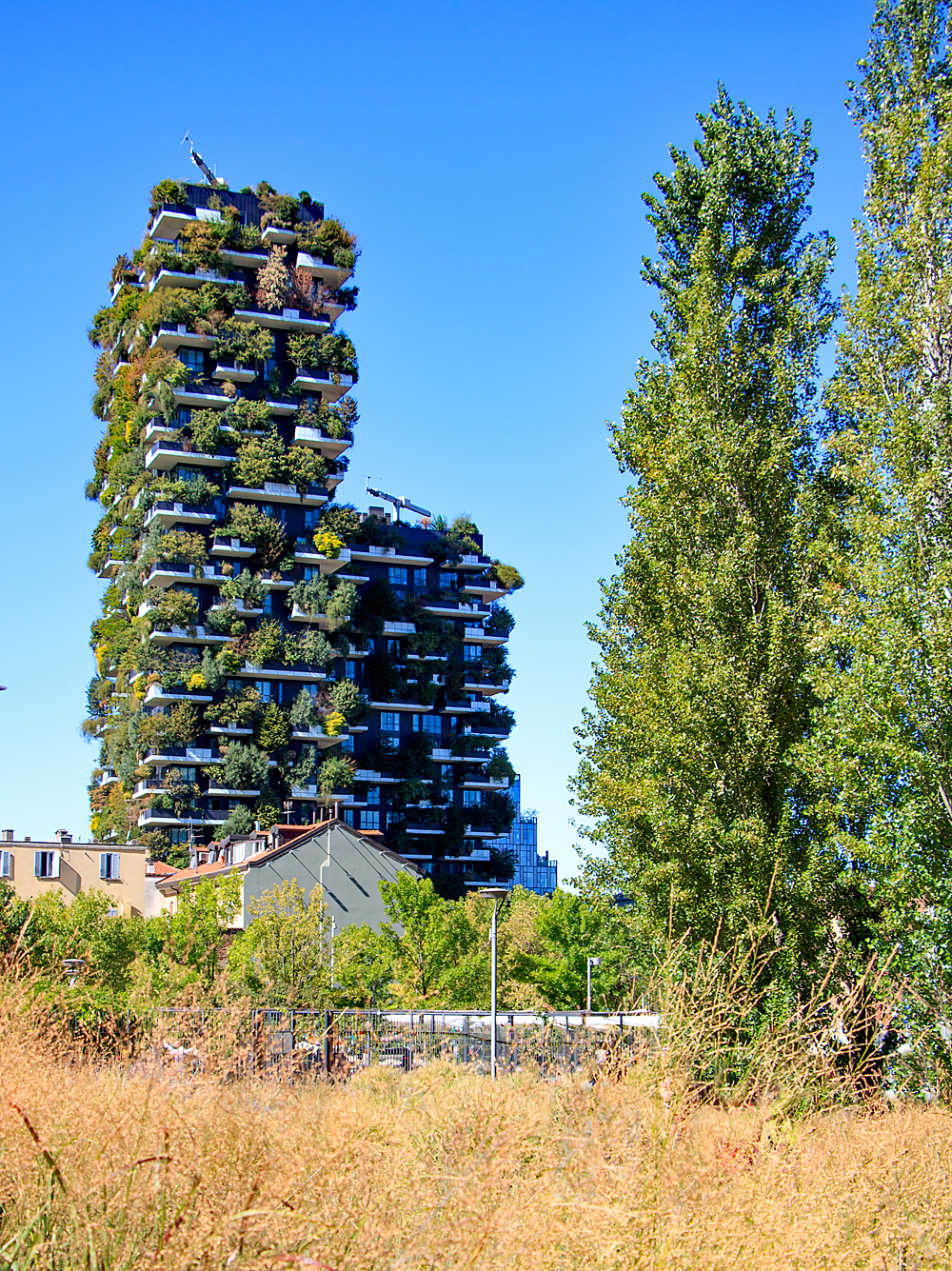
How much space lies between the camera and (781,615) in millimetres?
17141

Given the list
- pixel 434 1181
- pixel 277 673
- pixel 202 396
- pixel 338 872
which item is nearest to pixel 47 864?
pixel 338 872

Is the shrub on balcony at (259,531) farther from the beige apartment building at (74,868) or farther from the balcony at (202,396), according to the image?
the beige apartment building at (74,868)

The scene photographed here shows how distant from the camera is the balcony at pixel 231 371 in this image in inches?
2810

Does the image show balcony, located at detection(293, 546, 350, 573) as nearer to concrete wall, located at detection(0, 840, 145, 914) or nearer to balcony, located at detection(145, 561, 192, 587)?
balcony, located at detection(145, 561, 192, 587)

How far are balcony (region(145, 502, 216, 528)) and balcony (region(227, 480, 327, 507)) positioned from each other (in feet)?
6.80

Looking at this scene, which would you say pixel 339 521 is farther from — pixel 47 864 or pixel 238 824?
pixel 47 864

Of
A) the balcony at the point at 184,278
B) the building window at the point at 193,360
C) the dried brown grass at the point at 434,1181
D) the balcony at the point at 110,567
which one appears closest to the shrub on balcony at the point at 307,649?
the balcony at the point at 110,567

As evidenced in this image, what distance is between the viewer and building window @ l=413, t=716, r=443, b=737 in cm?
7925

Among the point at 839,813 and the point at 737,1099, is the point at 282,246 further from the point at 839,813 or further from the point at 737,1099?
the point at 737,1099

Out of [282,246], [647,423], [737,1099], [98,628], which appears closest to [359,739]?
[98,628]

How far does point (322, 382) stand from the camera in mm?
74375

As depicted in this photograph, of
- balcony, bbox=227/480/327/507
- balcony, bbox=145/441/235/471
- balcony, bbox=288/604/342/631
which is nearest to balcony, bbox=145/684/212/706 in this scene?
balcony, bbox=288/604/342/631

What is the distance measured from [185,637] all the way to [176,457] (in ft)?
35.0

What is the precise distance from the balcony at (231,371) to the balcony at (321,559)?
423 inches
